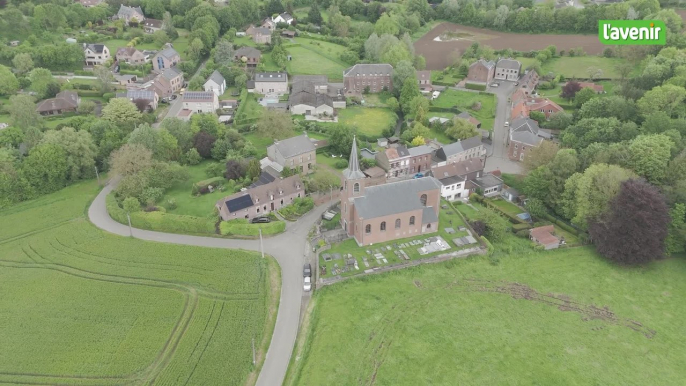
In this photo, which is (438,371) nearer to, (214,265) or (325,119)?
(214,265)

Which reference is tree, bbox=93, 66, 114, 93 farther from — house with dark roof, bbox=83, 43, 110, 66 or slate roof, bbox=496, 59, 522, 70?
slate roof, bbox=496, 59, 522, 70

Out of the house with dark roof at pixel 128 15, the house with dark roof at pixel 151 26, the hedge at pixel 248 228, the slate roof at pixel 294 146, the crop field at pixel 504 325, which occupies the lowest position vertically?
the crop field at pixel 504 325

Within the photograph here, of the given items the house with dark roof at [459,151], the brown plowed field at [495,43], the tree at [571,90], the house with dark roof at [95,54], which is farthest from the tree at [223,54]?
the tree at [571,90]

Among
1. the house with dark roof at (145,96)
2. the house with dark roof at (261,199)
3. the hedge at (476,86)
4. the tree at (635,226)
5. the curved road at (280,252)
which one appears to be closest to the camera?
the curved road at (280,252)

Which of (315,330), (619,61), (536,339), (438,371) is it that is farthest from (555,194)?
(619,61)

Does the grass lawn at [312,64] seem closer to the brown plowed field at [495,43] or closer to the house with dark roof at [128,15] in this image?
the brown plowed field at [495,43]
